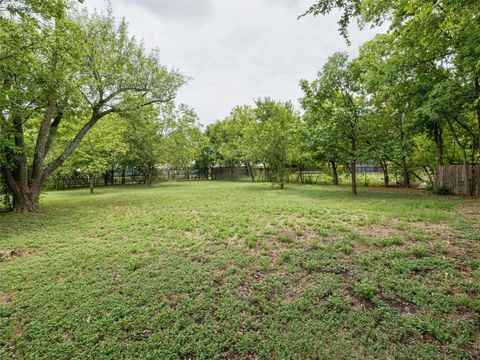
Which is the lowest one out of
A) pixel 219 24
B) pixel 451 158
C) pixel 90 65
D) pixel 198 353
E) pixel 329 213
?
pixel 198 353

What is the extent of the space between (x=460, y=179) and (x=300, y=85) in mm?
7701

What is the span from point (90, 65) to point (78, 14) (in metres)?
Answer: 2.42

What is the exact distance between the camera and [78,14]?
827cm

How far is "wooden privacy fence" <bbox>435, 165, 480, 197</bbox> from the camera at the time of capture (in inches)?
324

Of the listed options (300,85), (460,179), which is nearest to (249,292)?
(300,85)

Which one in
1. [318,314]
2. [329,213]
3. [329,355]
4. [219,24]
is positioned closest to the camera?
[329,355]

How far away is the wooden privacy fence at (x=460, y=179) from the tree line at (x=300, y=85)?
1.06ft

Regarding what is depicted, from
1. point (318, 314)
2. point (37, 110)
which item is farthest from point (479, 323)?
point (37, 110)

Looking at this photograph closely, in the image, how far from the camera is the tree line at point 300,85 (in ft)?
18.4

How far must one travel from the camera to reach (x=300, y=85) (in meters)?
10.8

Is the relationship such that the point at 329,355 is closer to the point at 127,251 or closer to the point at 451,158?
the point at 127,251

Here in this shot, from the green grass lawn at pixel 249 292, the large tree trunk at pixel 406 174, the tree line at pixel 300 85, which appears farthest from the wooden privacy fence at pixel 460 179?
the green grass lawn at pixel 249 292

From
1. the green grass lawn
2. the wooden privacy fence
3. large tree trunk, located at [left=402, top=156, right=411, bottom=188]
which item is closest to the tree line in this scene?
large tree trunk, located at [left=402, top=156, right=411, bottom=188]

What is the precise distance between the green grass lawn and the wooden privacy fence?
5058 millimetres
